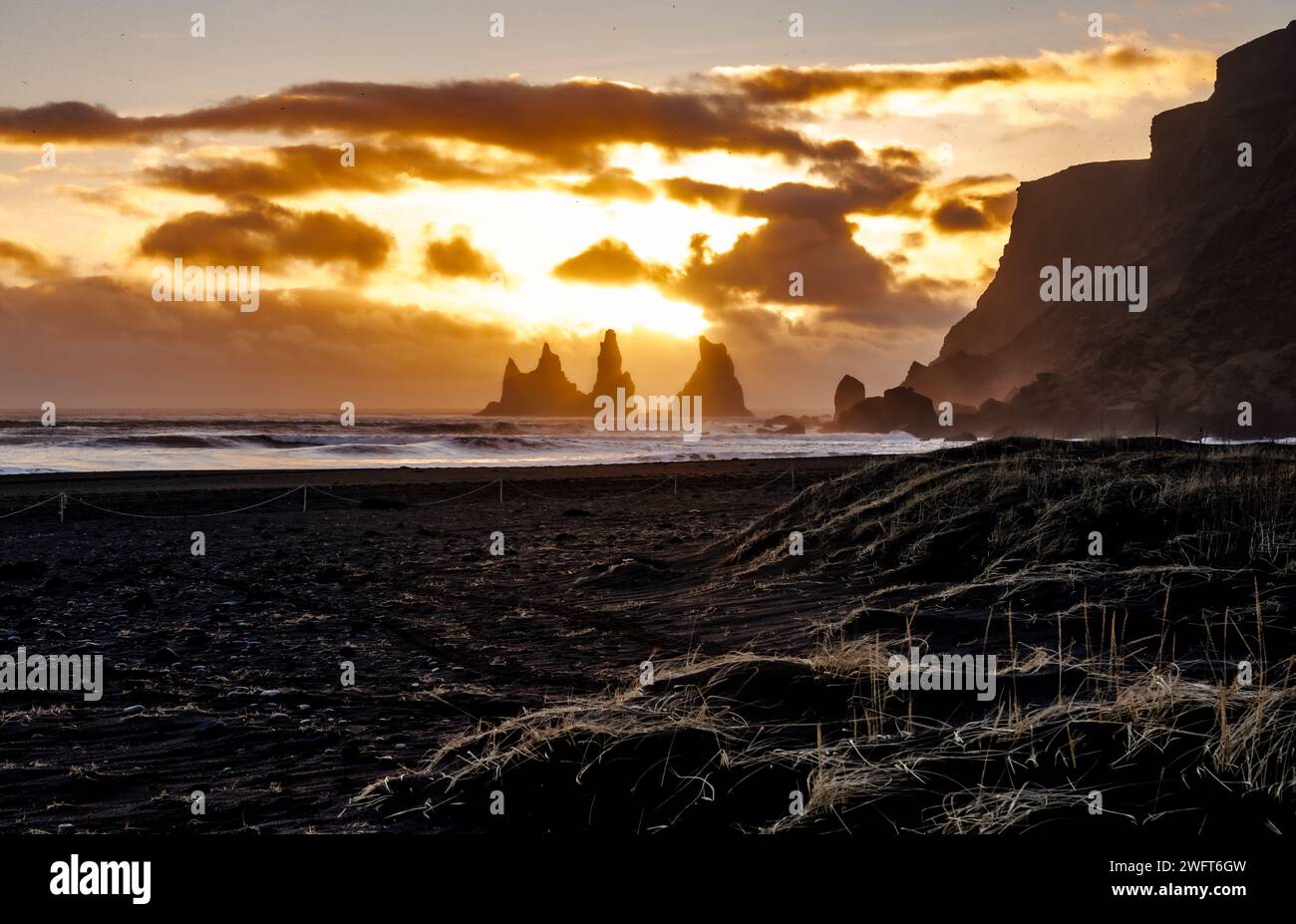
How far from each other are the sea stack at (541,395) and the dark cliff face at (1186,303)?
200ft

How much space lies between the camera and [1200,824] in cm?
358

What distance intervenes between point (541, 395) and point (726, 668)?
168306 millimetres

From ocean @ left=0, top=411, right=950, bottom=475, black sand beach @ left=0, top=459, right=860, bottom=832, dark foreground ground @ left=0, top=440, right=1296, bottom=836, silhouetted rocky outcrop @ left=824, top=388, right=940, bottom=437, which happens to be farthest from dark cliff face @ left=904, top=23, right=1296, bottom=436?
dark foreground ground @ left=0, top=440, right=1296, bottom=836

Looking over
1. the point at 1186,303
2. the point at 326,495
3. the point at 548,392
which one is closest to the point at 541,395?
the point at 548,392

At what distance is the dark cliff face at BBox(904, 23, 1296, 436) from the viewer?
73.9m

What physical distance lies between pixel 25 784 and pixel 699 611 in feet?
20.8

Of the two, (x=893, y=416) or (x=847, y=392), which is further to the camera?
(x=847, y=392)

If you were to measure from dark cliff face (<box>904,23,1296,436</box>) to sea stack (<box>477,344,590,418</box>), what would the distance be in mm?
60884

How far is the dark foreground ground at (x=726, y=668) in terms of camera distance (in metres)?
4.11

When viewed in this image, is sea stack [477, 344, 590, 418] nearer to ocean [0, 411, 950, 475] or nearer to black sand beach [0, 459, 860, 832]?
ocean [0, 411, 950, 475]

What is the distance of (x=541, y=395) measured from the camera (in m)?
172

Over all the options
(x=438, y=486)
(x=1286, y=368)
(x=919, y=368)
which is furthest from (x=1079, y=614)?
(x=919, y=368)

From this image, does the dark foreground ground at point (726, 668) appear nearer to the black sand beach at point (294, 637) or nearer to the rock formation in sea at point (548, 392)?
the black sand beach at point (294, 637)

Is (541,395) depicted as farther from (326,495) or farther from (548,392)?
(326,495)
